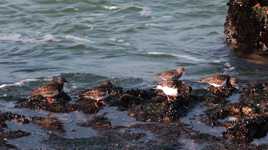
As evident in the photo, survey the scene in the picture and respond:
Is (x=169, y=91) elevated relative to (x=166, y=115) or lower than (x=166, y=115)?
elevated

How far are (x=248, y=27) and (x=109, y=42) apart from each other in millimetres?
5164

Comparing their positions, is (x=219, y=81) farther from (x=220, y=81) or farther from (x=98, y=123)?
(x=98, y=123)

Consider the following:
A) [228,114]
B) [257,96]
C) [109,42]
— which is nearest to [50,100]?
[228,114]

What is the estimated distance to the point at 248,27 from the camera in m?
19.1

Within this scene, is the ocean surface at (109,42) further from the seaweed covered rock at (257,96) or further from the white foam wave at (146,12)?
the seaweed covered rock at (257,96)

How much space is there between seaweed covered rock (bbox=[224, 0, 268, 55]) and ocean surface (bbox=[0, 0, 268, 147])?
56 centimetres

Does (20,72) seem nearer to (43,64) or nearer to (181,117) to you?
(43,64)

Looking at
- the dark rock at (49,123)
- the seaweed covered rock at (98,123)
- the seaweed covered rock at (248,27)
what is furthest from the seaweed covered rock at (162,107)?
the seaweed covered rock at (248,27)

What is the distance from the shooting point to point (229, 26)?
19.9 m

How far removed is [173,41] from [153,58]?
2.52 metres

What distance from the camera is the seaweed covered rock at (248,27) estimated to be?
18625 mm

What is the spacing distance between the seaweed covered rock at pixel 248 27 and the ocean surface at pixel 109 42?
556 millimetres

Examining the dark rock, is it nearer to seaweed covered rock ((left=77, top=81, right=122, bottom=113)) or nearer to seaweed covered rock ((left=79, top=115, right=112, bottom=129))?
seaweed covered rock ((left=79, top=115, right=112, bottom=129))

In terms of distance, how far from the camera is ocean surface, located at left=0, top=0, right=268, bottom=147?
56.1 ft
